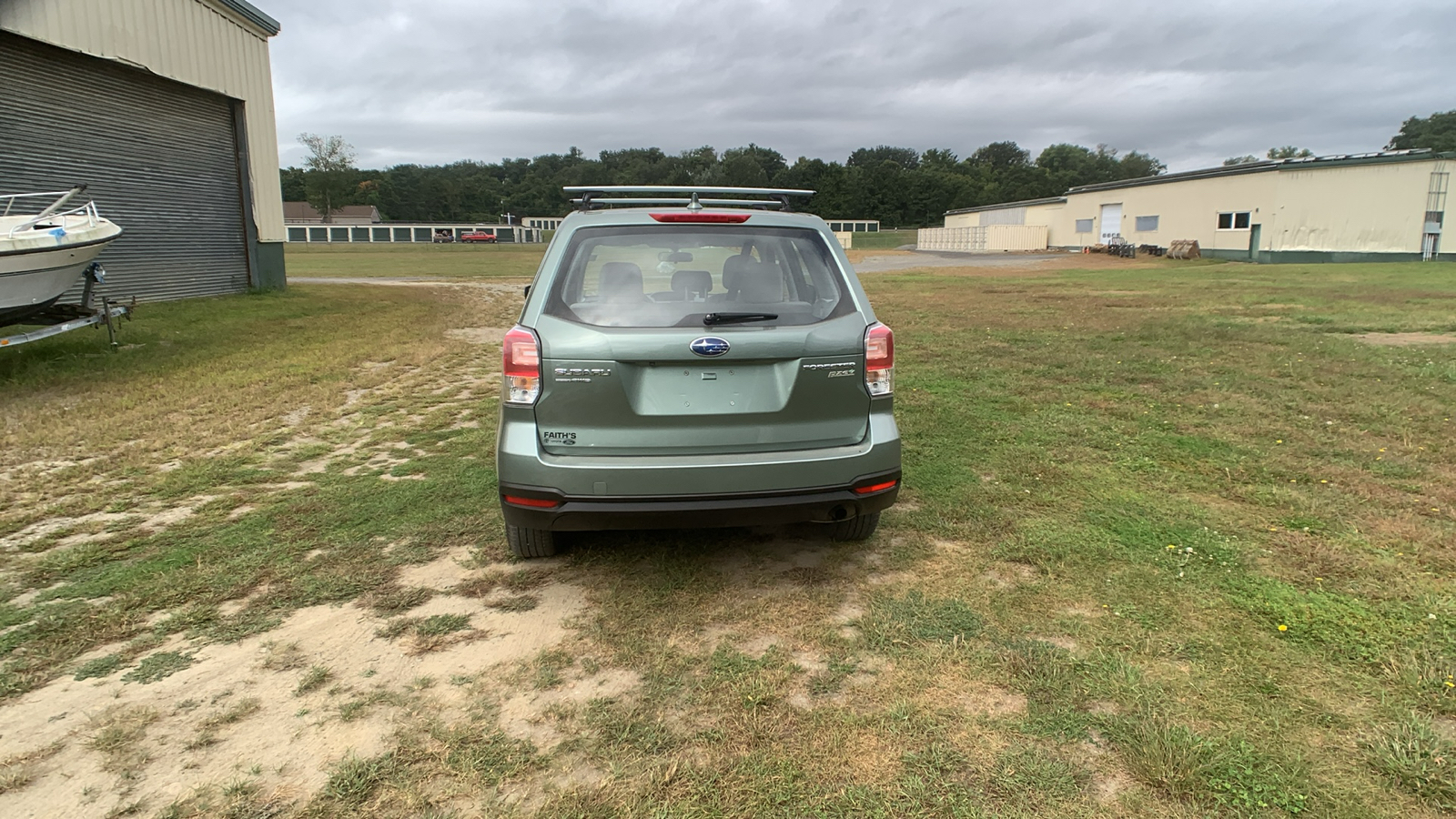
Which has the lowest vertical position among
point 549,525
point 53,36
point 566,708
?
point 566,708

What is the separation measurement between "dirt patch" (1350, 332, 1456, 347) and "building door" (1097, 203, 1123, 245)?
38.7m

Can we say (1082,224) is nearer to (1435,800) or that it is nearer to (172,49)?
(172,49)

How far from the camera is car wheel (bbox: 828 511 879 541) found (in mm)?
4105

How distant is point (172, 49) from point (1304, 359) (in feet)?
57.4

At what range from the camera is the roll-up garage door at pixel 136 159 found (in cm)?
1176

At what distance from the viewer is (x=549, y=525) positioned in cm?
342

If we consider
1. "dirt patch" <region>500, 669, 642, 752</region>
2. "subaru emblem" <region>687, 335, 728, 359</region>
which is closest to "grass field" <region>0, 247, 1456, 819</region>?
"dirt patch" <region>500, 669, 642, 752</region>

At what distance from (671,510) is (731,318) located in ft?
2.72

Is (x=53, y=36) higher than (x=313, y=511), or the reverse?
(x=53, y=36)

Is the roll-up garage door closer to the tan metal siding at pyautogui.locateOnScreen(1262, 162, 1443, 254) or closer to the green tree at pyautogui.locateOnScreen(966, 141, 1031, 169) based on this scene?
the tan metal siding at pyautogui.locateOnScreen(1262, 162, 1443, 254)

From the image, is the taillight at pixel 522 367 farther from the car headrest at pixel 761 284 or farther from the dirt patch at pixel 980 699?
the dirt patch at pixel 980 699

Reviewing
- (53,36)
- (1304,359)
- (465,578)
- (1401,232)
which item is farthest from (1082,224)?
(465,578)

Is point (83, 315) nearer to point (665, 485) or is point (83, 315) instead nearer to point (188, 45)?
A: point (188, 45)

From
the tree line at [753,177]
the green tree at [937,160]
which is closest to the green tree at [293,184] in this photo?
the tree line at [753,177]
